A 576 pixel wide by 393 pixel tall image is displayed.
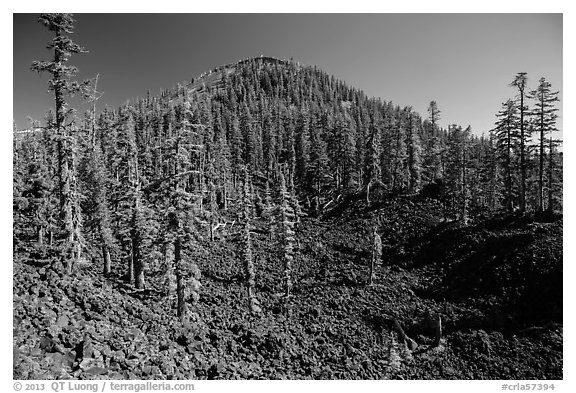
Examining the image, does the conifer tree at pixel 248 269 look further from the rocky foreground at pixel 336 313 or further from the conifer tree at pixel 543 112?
the conifer tree at pixel 543 112

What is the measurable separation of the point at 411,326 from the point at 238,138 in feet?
183

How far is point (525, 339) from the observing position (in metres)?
19.3

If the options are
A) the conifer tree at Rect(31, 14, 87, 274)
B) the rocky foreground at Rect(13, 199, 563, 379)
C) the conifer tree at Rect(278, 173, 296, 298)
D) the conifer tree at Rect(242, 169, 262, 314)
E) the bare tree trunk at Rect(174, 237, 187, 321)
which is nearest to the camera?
the rocky foreground at Rect(13, 199, 563, 379)

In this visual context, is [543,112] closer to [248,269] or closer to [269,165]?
[248,269]

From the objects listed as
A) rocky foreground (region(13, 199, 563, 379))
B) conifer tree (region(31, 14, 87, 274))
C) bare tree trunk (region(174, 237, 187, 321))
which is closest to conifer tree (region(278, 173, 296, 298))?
rocky foreground (region(13, 199, 563, 379))

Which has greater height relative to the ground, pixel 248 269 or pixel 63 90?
pixel 63 90

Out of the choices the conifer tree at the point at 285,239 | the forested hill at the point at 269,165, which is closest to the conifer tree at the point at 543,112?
the forested hill at the point at 269,165

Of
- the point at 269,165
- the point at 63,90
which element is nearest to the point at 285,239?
the point at 63,90

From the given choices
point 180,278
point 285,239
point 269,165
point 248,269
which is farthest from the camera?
point 269,165

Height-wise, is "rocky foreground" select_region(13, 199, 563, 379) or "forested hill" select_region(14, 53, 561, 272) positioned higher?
"forested hill" select_region(14, 53, 561, 272)

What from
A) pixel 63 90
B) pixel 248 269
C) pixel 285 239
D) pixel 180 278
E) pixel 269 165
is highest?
pixel 269 165

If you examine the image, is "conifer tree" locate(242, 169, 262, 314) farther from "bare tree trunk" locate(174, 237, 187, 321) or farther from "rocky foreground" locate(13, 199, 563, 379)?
"bare tree trunk" locate(174, 237, 187, 321)
